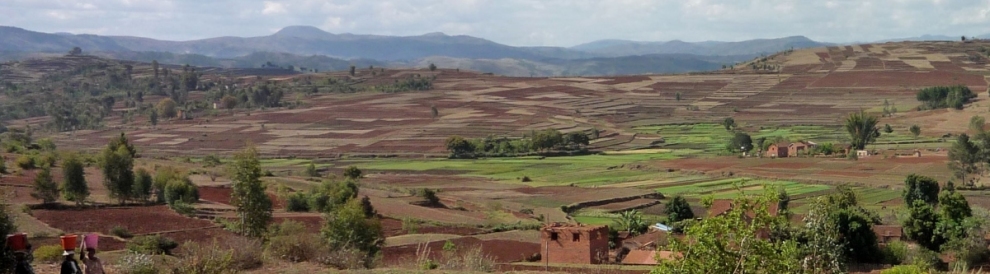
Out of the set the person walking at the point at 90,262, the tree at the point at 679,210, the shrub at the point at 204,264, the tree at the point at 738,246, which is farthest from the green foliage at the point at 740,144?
the person walking at the point at 90,262

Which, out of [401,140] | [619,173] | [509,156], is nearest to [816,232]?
[619,173]

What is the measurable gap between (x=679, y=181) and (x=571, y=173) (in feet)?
34.8

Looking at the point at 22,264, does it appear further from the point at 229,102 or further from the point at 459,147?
the point at 229,102

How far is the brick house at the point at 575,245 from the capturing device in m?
33.3

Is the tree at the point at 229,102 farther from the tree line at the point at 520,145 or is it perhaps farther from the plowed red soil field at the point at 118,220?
the plowed red soil field at the point at 118,220

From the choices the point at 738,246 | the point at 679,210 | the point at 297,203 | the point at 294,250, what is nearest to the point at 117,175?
the point at 297,203

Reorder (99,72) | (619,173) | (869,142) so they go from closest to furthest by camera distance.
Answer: (619,173)
(869,142)
(99,72)

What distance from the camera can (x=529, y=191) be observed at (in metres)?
63.1

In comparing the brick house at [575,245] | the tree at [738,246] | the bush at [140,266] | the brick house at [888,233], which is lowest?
the brick house at [888,233]

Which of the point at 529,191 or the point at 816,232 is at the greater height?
the point at 816,232

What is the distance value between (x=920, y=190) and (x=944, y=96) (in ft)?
233

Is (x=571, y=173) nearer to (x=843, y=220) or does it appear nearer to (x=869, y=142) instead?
(x=869, y=142)

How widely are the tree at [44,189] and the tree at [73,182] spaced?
64 cm

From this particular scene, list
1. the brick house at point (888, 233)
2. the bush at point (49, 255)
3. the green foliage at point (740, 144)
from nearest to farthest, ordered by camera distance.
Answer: the bush at point (49, 255) < the brick house at point (888, 233) < the green foliage at point (740, 144)
